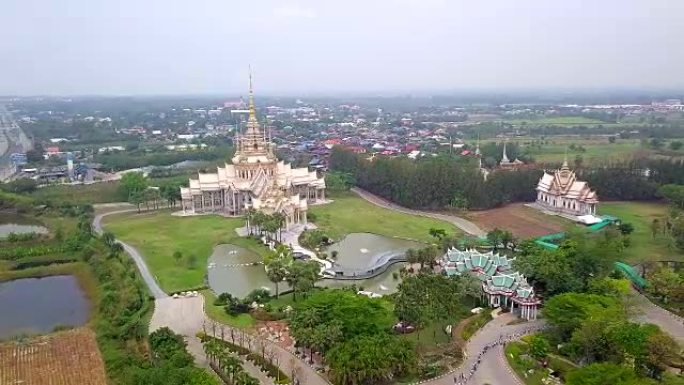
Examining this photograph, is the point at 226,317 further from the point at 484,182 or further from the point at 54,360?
the point at 484,182

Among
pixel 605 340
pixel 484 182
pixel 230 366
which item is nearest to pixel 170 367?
pixel 230 366

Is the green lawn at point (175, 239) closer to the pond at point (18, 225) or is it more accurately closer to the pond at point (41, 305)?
the pond at point (41, 305)

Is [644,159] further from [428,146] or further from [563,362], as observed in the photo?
[563,362]

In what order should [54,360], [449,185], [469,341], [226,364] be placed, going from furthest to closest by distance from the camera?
1. [449,185]
2. [469,341]
3. [54,360]
4. [226,364]

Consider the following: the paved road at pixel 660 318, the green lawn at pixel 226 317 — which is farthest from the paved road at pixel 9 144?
the paved road at pixel 660 318

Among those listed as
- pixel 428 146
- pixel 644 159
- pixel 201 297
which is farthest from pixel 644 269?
pixel 428 146
